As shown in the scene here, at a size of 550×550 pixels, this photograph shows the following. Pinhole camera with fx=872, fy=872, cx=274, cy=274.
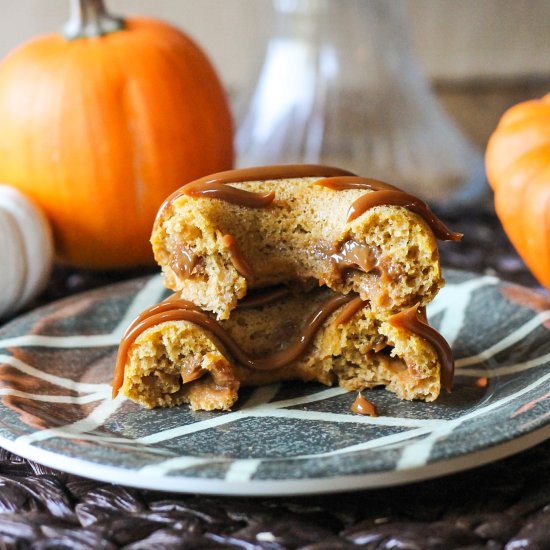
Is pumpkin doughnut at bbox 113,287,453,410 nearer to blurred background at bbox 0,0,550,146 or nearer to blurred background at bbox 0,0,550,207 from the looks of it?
blurred background at bbox 0,0,550,207

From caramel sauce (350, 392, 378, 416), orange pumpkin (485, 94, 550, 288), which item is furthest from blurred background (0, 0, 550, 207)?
caramel sauce (350, 392, 378, 416)

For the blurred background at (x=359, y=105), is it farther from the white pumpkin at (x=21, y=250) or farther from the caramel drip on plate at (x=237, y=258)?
the caramel drip on plate at (x=237, y=258)

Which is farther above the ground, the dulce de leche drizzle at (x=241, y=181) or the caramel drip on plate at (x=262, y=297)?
the dulce de leche drizzle at (x=241, y=181)

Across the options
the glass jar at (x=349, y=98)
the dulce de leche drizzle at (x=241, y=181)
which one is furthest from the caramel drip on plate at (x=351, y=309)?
the glass jar at (x=349, y=98)

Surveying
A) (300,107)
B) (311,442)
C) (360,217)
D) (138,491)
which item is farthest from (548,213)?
(300,107)

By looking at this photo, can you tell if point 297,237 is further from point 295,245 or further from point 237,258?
point 237,258

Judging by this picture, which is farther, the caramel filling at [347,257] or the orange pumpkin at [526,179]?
the orange pumpkin at [526,179]

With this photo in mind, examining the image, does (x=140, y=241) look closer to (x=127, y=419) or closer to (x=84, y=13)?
(x=84, y=13)
